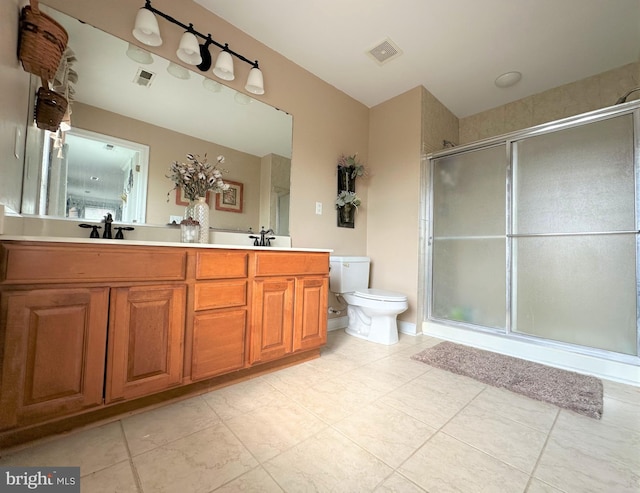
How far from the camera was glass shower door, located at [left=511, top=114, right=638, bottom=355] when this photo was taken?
171 cm

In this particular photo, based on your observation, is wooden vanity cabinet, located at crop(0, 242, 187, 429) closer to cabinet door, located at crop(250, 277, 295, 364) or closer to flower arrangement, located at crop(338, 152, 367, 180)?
cabinet door, located at crop(250, 277, 295, 364)

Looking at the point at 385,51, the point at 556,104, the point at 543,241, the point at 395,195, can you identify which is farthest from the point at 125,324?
the point at 556,104

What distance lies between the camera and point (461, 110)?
303 cm

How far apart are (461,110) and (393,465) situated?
3.45 metres

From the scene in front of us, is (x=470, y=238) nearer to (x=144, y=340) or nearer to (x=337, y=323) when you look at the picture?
(x=337, y=323)

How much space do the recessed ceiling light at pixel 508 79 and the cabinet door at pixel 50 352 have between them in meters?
3.41

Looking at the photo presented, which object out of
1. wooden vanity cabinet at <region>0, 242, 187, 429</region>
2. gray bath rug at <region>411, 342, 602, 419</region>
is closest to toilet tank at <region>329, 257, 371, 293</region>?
gray bath rug at <region>411, 342, 602, 419</region>

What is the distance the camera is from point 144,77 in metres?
1.58

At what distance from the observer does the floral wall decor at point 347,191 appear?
2604 mm

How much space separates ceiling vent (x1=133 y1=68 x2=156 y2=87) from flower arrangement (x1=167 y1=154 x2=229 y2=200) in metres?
0.47

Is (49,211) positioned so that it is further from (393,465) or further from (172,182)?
(393,465)

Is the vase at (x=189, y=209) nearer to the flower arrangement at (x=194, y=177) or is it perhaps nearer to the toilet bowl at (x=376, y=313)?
the flower arrangement at (x=194, y=177)
